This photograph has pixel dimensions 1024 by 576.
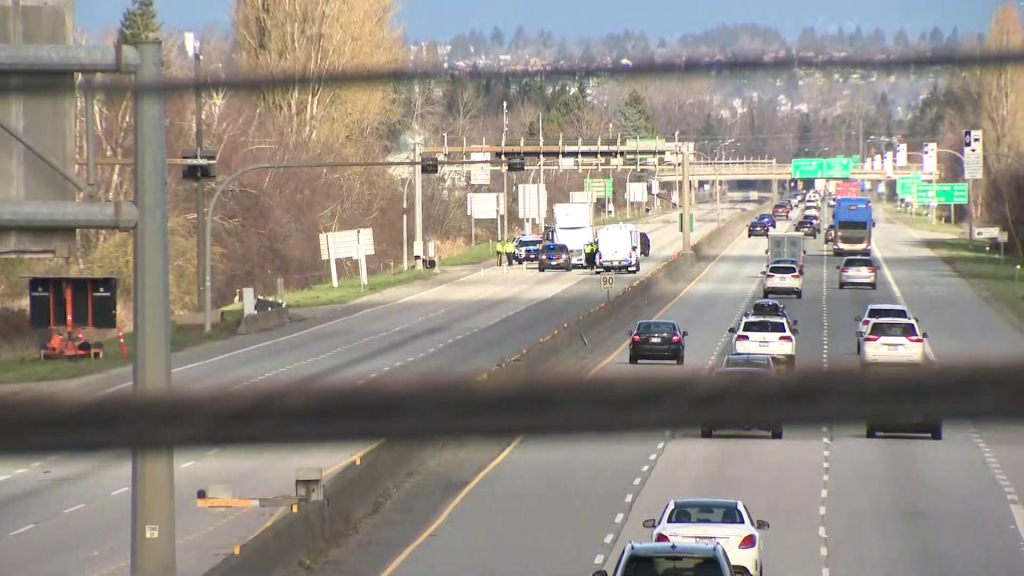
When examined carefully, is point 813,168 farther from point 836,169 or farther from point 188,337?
point 188,337

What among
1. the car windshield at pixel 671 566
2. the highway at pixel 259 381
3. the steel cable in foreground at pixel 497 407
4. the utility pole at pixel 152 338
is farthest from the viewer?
the highway at pixel 259 381

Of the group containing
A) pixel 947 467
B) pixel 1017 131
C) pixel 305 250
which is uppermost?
pixel 1017 131

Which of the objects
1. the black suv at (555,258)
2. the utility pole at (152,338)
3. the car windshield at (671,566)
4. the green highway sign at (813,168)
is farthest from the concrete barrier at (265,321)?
the car windshield at (671,566)

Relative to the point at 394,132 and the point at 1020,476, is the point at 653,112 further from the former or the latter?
the point at 1020,476

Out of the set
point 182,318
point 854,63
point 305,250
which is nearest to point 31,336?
point 182,318

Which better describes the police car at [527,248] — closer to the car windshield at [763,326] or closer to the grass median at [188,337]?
the grass median at [188,337]

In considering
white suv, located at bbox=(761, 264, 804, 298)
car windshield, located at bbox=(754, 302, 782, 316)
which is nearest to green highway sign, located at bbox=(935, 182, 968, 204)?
white suv, located at bbox=(761, 264, 804, 298)

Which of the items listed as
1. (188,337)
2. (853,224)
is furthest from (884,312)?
(853,224)

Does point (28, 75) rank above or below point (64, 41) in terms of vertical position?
below
